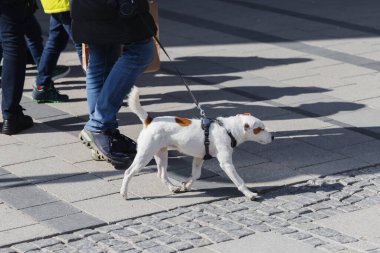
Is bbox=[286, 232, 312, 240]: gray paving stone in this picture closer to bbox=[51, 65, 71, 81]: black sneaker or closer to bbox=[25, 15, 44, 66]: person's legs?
bbox=[51, 65, 71, 81]: black sneaker

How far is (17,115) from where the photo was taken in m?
7.79

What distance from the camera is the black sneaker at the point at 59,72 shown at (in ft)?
30.6

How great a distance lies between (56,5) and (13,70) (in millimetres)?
842

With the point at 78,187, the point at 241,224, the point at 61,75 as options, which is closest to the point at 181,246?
the point at 241,224

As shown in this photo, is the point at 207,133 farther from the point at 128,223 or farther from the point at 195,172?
the point at 128,223

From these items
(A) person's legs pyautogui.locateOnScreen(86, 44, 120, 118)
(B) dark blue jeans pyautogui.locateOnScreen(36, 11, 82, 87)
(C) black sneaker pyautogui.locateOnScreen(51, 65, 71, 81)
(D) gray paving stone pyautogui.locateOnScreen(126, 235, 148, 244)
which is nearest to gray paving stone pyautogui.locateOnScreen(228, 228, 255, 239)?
(D) gray paving stone pyautogui.locateOnScreen(126, 235, 148, 244)

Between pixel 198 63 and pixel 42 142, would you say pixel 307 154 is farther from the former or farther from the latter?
pixel 198 63

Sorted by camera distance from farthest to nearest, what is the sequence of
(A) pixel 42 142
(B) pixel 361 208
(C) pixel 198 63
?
(C) pixel 198 63 < (A) pixel 42 142 < (B) pixel 361 208

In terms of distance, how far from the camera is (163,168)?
21.1 ft

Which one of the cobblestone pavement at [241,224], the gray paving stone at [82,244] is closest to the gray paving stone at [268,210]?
the cobblestone pavement at [241,224]

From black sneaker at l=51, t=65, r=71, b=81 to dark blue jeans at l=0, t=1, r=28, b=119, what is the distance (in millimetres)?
1408

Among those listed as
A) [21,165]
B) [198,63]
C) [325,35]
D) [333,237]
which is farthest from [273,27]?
[333,237]

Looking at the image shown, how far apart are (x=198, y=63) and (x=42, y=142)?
10.3ft

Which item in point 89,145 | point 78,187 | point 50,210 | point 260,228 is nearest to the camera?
point 260,228
